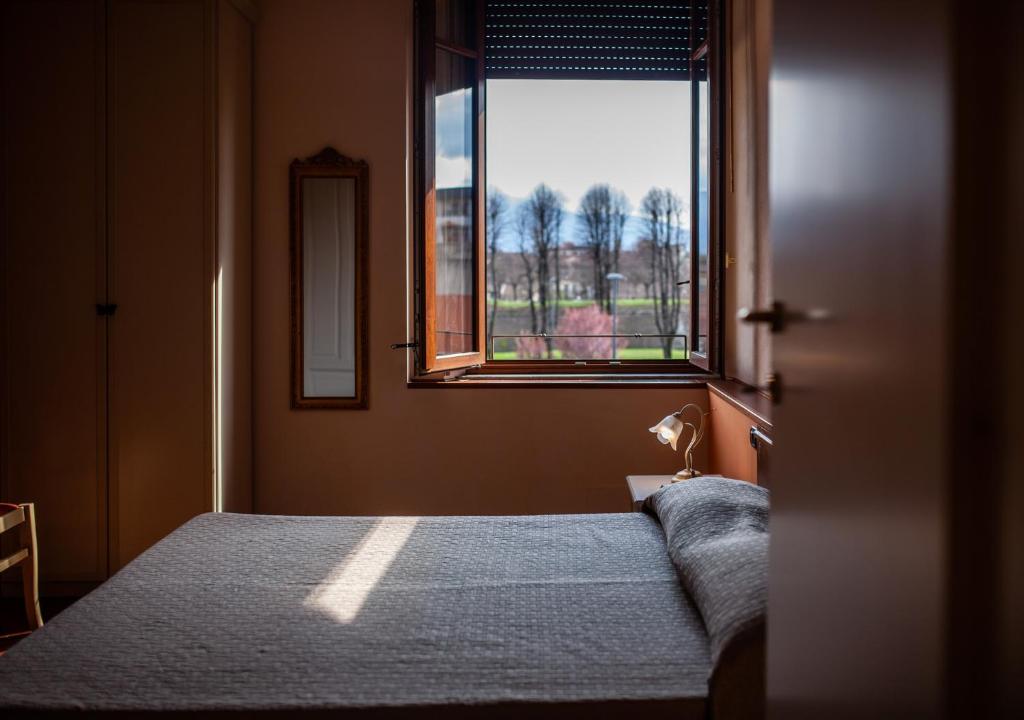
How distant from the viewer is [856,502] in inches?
27.1

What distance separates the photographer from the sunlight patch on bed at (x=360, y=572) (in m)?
1.65

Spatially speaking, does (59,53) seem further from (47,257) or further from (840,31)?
(840,31)

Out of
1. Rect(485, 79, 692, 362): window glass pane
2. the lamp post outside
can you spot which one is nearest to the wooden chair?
Rect(485, 79, 692, 362): window glass pane

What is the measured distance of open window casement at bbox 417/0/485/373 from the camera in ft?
10.4

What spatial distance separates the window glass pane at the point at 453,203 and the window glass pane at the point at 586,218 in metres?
2.14

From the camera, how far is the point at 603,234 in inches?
239

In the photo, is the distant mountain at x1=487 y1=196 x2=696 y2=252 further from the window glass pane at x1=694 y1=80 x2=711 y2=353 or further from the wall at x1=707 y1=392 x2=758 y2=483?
the wall at x1=707 y1=392 x2=758 y2=483

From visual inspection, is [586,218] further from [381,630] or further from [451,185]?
[381,630]

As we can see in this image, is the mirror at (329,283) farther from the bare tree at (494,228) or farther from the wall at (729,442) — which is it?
the bare tree at (494,228)

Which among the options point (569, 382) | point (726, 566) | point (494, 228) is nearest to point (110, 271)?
point (569, 382)

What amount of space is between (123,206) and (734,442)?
7.48 feet

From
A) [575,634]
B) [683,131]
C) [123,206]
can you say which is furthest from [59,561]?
[683,131]

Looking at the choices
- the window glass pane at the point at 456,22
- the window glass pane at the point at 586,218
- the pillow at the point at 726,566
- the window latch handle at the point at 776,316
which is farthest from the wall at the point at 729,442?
the window glass pane at the point at 586,218

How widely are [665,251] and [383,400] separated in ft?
10.6
